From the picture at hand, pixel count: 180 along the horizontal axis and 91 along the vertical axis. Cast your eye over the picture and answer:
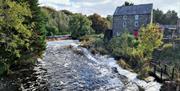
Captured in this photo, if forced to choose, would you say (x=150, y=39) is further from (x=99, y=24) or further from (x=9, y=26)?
(x=99, y=24)

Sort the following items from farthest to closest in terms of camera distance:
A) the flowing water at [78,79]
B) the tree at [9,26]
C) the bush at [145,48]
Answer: the bush at [145,48] → the flowing water at [78,79] → the tree at [9,26]

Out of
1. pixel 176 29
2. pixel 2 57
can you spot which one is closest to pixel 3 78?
pixel 2 57

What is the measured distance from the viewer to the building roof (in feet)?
193

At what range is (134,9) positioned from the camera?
205ft

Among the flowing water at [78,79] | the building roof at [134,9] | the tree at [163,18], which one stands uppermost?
the building roof at [134,9]

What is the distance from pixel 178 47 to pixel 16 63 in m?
23.2

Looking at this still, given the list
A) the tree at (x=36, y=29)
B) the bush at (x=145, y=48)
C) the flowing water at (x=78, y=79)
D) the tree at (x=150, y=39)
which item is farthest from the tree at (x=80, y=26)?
the tree at (x=150, y=39)

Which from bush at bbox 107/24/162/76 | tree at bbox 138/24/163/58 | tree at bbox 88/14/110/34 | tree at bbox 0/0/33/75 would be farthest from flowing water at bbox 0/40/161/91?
tree at bbox 88/14/110/34

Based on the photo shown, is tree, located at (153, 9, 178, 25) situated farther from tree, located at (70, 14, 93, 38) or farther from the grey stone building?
tree, located at (70, 14, 93, 38)

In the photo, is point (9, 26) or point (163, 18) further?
point (163, 18)

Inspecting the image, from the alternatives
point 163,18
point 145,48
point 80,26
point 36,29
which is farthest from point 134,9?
point 36,29

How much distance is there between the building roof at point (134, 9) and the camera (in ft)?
193

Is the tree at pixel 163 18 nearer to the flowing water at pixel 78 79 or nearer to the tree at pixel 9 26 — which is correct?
the flowing water at pixel 78 79

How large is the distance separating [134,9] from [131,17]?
2.10 meters
